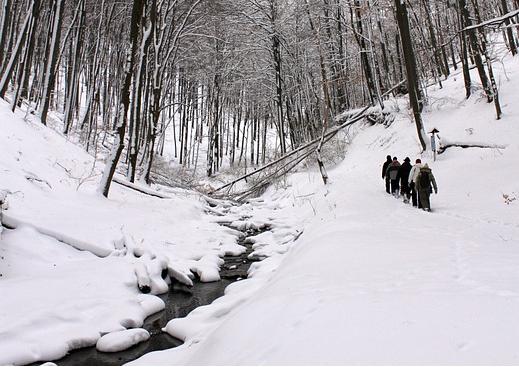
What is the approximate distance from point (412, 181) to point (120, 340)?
9.22 meters

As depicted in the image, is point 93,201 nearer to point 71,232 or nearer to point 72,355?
point 71,232

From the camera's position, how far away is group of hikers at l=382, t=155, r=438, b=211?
1045 cm

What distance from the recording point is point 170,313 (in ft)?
19.0

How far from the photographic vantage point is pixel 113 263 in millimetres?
6664

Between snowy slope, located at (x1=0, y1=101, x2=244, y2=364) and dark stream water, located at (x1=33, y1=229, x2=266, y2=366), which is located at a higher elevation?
snowy slope, located at (x1=0, y1=101, x2=244, y2=364)

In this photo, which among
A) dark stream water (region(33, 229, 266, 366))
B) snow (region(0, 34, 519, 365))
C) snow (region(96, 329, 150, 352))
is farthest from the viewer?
snow (region(96, 329, 150, 352))

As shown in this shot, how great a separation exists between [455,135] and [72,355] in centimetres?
1409

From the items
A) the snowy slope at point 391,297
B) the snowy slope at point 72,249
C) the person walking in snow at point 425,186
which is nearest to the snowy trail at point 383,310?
the snowy slope at point 391,297

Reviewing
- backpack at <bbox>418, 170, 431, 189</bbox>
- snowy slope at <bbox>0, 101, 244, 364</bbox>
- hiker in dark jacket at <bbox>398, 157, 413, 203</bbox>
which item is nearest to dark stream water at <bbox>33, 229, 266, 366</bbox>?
snowy slope at <bbox>0, 101, 244, 364</bbox>

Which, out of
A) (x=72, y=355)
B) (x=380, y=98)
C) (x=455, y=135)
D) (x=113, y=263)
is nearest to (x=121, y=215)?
(x=113, y=263)

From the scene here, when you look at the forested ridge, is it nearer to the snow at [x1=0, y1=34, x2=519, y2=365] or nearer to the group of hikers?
the snow at [x1=0, y1=34, x2=519, y2=365]

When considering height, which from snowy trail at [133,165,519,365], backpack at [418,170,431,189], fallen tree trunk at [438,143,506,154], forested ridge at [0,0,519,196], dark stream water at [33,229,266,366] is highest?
forested ridge at [0,0,519,196]

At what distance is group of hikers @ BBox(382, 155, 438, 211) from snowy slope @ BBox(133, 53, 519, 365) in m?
0.50

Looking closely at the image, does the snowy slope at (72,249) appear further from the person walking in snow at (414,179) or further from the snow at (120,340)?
the person walking in snow at (414,179)
